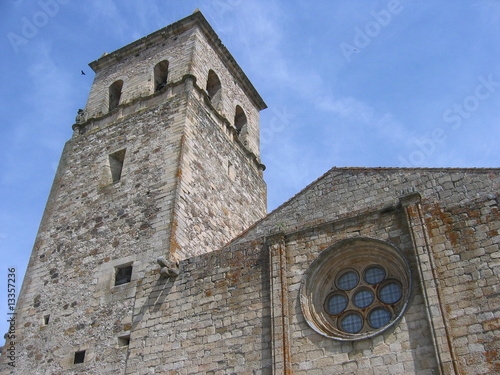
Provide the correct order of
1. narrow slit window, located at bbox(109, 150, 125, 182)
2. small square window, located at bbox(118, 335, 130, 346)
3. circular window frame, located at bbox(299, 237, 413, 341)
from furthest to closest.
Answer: narrow slit window, located at bbox(109, 150, 125, 182) → small square window, located at bbox(118, 335, 130, 346) → circular window frame, located at bbox(299, 237, 413, 341)

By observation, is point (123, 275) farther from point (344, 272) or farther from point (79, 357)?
point (344, 272)

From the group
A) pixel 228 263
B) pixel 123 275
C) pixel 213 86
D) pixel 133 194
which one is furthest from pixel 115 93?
pixel 228 263

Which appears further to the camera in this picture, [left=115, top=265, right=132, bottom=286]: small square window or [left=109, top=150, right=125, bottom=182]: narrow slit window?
[left=109, top=150, right=125, bottom=182]: narrow slit window

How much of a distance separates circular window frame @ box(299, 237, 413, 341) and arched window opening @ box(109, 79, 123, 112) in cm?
1005

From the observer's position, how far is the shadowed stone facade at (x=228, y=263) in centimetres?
821

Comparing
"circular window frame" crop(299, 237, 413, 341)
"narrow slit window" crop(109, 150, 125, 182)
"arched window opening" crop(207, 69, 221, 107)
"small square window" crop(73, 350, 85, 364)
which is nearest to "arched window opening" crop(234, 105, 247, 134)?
"arched window opening" crop(207, 69, 221, 107)

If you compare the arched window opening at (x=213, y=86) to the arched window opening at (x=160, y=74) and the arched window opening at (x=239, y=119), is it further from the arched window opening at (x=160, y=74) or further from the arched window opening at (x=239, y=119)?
the arched window opening at (x=160, y=74)

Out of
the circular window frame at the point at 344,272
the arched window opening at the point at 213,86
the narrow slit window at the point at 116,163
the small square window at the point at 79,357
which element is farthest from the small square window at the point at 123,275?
the arched window opening at the point at 213,86

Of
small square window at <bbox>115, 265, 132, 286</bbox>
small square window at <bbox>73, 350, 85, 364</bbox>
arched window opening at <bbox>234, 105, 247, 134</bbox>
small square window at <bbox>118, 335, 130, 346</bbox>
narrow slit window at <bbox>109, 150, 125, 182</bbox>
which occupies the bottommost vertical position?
small square window at <bbox>73, 350, 85, 364</bbox>

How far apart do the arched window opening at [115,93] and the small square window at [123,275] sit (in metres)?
6.97

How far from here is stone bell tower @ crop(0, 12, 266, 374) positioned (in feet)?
36.7

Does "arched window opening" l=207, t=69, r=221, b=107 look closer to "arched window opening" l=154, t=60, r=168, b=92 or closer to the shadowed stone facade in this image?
"arched window opening" l=154, t=60, r=168, b=92

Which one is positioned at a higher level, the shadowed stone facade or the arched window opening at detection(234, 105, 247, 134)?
the arched window opening at detection(234, 105, 247, 134)

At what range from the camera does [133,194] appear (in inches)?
511
